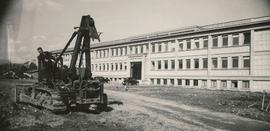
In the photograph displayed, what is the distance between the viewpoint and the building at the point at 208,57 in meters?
28.9

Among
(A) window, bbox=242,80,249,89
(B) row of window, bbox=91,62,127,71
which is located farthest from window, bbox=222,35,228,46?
(B) row of window, bbox=91,62,127,71

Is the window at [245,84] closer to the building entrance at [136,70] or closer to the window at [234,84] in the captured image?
the window at [234,84]

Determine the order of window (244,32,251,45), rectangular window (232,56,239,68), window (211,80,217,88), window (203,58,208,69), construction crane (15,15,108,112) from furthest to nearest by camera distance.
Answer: window (203,58,208,69)
window (211,80,217,88)
rectangular window (232,56,239,68)
window (244,32,251,45)
construction crane (15,15,108,112)

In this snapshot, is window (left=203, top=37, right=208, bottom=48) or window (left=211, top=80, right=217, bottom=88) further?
window (left=203, top=37, right=208, bottom=48)

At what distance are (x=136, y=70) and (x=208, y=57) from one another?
59.8 feet

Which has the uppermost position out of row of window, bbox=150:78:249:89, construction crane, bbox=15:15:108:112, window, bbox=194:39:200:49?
window, bbox=194:39:200:49

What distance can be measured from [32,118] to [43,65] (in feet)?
10.5

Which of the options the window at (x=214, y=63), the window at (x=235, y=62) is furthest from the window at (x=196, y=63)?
the window at (x=235, y=62)

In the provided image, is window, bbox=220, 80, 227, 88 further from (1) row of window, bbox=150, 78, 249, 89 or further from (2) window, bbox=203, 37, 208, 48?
(2) window, bbox=203, 37, 208, 48

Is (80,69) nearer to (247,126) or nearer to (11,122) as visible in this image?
(11,122)

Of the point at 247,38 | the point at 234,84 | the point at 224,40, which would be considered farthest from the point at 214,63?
the point at 247,38

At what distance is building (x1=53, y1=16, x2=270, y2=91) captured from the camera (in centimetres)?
2891

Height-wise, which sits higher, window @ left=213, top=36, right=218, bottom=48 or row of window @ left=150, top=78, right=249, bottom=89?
window @ left=213, top=36, right=218, bottom=48

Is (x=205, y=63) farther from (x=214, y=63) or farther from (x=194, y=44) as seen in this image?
(x=194, y=44)
